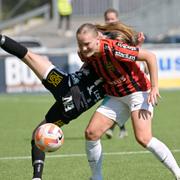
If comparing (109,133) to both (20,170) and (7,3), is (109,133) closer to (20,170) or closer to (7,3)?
(20,170)

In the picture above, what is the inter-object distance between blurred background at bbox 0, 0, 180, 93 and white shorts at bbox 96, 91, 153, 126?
13338 mm

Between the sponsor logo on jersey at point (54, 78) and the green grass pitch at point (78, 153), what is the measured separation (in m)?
1.36

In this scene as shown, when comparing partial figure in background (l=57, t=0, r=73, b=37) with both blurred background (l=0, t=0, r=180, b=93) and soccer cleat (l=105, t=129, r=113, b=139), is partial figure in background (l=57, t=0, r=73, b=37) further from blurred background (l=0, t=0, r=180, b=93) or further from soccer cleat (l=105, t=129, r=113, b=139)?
soccer cleat (l=105, t=129, r=113, b=139)

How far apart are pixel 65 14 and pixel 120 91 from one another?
24.1m

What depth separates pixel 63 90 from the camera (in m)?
8.41

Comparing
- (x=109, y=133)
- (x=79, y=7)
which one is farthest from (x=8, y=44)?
(x=79, y=7)

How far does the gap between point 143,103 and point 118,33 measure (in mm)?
809

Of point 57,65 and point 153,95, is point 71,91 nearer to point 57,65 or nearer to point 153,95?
point 153,95

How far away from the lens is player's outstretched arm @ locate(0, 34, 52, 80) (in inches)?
322

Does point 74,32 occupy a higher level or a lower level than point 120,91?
lower

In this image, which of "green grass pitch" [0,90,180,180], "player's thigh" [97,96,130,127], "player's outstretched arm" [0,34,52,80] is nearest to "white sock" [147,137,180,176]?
"player's thigh" [97,96,130,127]

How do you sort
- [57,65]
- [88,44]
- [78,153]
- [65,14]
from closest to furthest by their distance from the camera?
[88,44], [78,153], [57,65], [65,14]

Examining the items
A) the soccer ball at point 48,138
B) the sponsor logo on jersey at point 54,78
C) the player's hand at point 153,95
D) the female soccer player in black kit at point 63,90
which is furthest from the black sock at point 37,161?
the player's hand at point 153,95

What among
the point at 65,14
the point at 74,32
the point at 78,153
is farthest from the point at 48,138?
the point at 74,32
